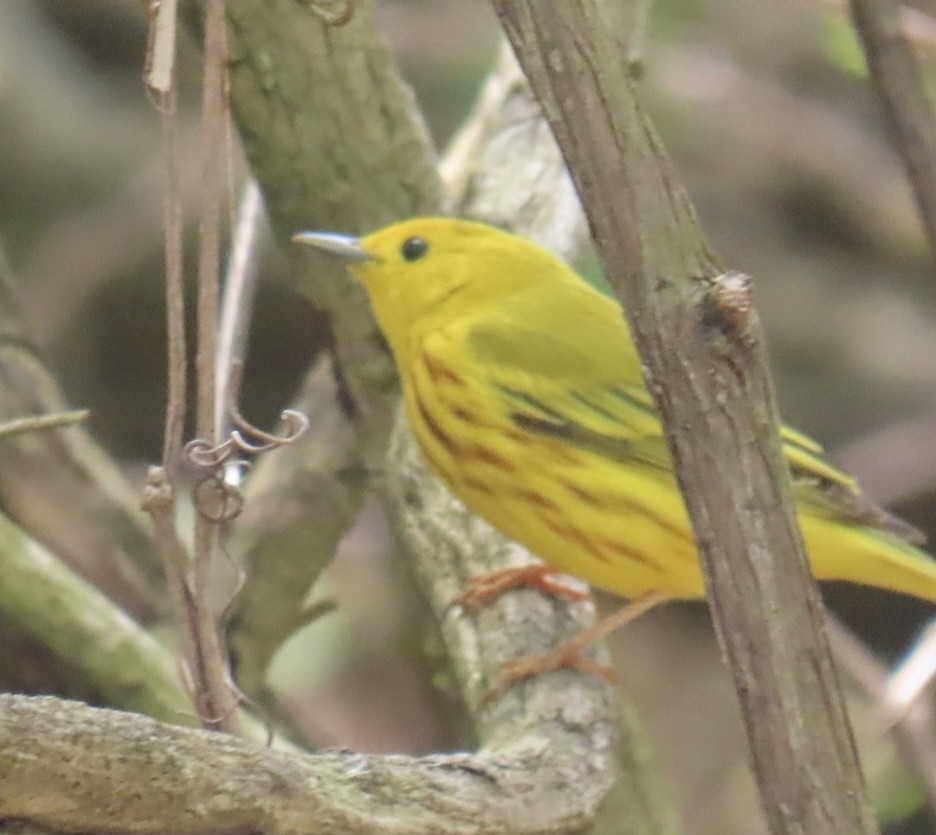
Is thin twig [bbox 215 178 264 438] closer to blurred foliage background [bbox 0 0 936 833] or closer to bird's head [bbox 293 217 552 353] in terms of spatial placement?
bird's head [bbox 293 217 552 353]

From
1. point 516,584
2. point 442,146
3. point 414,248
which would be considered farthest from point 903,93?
point 442,146

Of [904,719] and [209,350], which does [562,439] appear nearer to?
[904,719]

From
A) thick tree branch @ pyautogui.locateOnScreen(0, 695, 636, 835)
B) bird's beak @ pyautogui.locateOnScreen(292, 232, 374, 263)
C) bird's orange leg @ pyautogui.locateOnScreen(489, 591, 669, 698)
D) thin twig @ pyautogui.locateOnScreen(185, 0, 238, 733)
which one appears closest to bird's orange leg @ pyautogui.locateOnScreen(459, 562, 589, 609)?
bird's orange leg @ pyautogui.locateOnScreen(489, 591, 669, 698)

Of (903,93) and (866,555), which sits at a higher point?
(903,93)

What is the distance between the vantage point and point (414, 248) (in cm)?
225

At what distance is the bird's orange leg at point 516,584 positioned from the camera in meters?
1.94

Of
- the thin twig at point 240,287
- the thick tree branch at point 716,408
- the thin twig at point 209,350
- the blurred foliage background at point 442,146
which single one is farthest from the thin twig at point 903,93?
the blurred foliage background at point 442,146

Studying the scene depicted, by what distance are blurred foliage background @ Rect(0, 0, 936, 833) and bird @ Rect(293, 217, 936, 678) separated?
1083 mm

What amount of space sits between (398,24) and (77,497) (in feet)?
8.64

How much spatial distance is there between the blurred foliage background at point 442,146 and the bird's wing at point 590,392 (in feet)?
3.59

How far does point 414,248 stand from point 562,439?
0.37 metres

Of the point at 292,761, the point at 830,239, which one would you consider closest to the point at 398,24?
the point at 830,239

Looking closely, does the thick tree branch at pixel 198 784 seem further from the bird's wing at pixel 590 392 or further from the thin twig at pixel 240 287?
the bird's wing at pixel 590 392

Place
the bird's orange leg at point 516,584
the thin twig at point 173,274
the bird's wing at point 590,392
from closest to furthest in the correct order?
the thin twig at point 173,274, the bird's orange leg at point 516,584, the bird's wing at point 590,392
